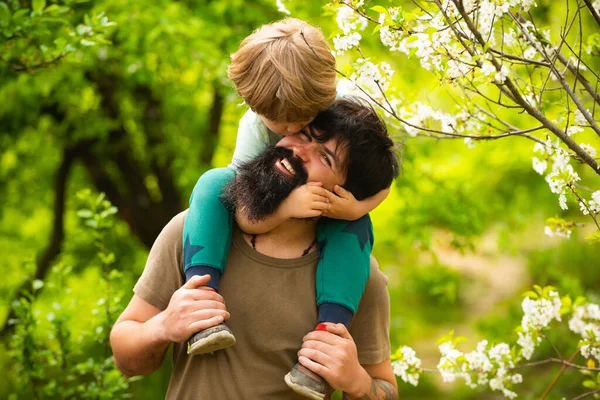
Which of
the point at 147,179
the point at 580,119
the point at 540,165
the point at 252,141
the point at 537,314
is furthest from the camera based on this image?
the point at 147,179

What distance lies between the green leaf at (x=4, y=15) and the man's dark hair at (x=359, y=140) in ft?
4.70

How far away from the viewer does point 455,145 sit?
624 cm

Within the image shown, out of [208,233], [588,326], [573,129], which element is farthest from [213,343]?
[588,326]

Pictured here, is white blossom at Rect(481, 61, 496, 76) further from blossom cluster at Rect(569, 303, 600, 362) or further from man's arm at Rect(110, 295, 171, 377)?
blossom cluster at Rect(569, 303, 600, 362)

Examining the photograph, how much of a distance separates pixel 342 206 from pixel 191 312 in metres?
0.49

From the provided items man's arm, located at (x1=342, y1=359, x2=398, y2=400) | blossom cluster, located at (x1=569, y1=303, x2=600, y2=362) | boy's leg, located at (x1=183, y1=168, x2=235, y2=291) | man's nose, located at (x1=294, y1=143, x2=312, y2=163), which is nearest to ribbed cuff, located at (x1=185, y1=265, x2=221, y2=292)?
boy's leg, located at (x1=183, y1=168, x2=235, y2=291)

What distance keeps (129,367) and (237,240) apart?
460 mm

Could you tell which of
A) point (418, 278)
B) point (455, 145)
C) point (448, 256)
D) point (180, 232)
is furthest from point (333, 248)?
point (448, 256)

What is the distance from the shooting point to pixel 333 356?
1822mm

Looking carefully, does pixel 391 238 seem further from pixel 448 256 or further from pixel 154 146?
pixel 448 256

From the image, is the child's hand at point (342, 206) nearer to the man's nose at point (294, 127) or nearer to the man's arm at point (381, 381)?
the man's nose at point (294, 127)

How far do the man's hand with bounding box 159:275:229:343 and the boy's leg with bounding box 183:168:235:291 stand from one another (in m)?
0.05

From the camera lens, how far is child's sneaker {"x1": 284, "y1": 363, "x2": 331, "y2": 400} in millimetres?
1800

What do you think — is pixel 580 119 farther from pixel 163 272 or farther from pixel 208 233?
pixel 163 272
